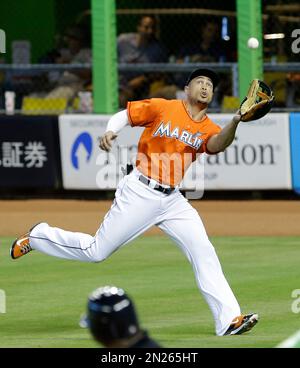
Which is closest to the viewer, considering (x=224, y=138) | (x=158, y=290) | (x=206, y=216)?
(x=224, y=138)

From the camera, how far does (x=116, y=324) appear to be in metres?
3.42

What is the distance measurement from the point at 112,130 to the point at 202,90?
2.27ft

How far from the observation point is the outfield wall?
52.7 ft

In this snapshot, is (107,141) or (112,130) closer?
(107,141)

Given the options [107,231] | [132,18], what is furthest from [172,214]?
[132,18]

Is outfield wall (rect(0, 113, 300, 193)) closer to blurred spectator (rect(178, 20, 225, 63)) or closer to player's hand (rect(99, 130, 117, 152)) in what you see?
blurred spectator (rect(178, 20, 225, 63))

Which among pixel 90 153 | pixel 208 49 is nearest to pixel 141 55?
pixel 208 49

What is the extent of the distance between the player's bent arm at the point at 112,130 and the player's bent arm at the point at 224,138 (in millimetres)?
641

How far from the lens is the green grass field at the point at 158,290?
778cm

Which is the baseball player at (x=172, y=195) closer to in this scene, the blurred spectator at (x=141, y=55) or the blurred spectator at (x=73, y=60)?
the blurred spectator at (x=141, y=55)

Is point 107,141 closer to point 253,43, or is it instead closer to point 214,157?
point 214,157

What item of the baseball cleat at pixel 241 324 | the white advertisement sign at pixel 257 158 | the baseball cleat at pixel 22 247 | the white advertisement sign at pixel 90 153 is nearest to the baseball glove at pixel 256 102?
Result: the baseball cleat at pixel 241 324

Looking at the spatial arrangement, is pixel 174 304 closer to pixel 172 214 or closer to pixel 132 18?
pixel 172 214

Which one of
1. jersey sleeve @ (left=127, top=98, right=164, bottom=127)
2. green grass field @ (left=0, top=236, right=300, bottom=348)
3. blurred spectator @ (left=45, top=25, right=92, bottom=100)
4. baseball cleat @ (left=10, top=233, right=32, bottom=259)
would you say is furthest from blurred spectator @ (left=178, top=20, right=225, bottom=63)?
jersey sleeve @ (left=127, top=98, right=164, bottom=127)
